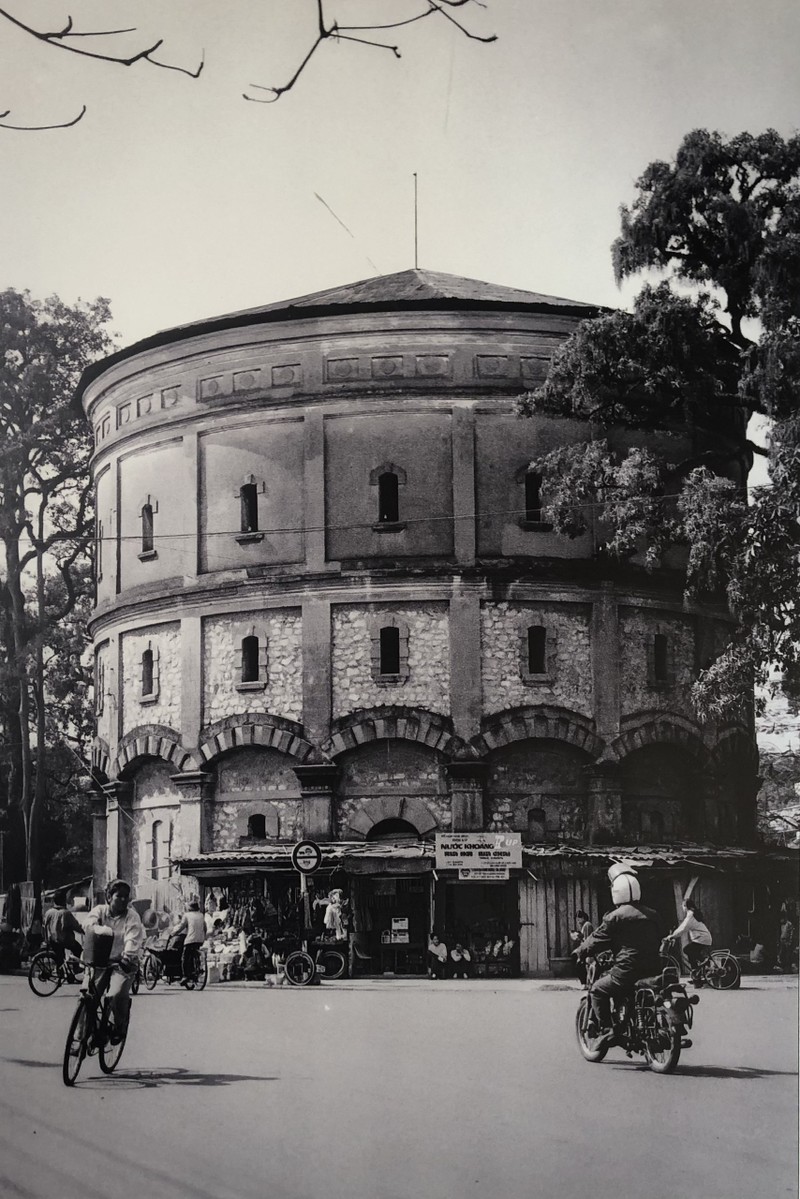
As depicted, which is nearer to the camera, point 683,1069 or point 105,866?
point 683,1069

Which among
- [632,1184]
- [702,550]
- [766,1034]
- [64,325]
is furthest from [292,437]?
[632,1184]

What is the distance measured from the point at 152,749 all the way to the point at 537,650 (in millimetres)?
5658

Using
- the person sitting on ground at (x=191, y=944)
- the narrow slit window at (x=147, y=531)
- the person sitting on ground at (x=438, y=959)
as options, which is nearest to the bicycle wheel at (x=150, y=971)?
the person sitting on ground at (x=191, y=944)

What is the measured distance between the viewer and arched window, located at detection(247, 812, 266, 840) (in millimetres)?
22609

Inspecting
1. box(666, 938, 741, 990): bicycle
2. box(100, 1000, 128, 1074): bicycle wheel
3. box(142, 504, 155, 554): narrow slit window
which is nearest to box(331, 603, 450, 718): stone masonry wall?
box(142, 504, 155, 554): narrow slit window

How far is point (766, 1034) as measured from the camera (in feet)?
39.2

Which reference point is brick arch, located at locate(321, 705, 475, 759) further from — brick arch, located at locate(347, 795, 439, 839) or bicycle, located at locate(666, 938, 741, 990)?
bicycle, located at locate(666, 938, 741, 990)

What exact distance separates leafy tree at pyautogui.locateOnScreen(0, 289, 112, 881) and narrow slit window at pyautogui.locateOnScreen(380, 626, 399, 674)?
4387mm

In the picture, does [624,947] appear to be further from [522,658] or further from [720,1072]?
[522,658]

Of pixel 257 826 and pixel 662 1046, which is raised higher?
pixel 257 826

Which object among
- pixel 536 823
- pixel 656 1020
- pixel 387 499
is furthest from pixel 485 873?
pixel 656 1020

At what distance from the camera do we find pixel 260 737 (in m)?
22.5

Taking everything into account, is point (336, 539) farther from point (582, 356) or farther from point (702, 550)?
point (702, 550)

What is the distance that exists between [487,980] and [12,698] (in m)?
6.70
